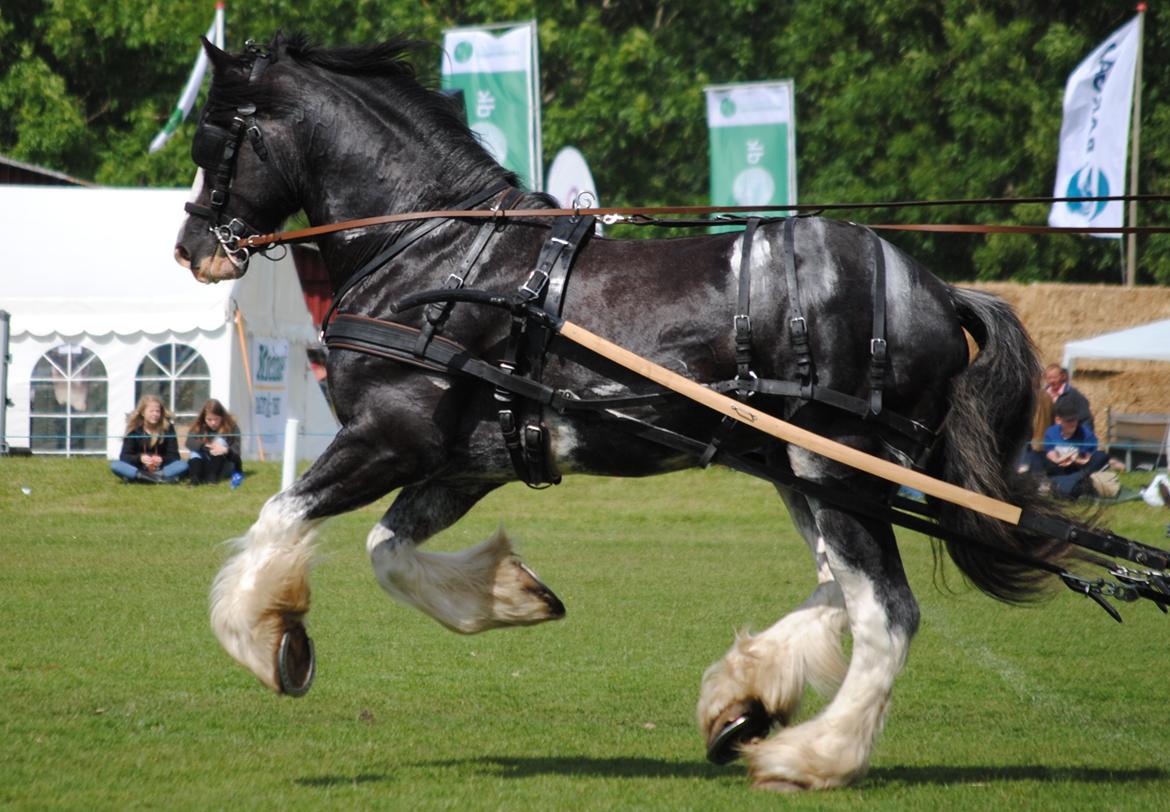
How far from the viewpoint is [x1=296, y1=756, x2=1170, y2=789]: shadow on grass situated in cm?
580

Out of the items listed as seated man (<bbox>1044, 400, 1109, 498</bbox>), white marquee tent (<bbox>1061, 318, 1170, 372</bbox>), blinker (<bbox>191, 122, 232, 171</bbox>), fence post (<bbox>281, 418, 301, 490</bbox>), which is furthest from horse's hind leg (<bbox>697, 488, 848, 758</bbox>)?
white marquee tent (<bbox>1061, 318, 1170, 372</bbox>)

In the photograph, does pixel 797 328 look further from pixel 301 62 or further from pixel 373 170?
pixel 301 62

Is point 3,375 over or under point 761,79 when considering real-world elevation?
under

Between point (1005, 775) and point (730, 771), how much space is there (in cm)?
110

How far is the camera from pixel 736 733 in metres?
5.81

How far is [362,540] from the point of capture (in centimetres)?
1447

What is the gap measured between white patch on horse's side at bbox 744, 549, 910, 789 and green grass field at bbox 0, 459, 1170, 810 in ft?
0.36

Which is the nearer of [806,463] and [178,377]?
[806,463]

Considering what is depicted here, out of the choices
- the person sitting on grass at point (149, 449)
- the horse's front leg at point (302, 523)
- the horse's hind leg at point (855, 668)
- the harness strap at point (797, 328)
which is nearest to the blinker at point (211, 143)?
the horse's front leg at point (302, 523)

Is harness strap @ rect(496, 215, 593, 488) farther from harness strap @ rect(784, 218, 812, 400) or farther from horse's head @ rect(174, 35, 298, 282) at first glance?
horse's head @ rect(174, 35, 298, 282)

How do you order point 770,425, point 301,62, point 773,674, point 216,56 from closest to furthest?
1. point 770,425
2. point 773,674
3. point 216,56
4. point 301,62

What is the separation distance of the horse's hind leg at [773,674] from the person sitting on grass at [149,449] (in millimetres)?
12811

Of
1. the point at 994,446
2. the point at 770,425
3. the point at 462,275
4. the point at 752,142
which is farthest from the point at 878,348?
the point at 752,142

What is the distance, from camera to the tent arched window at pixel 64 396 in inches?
758
